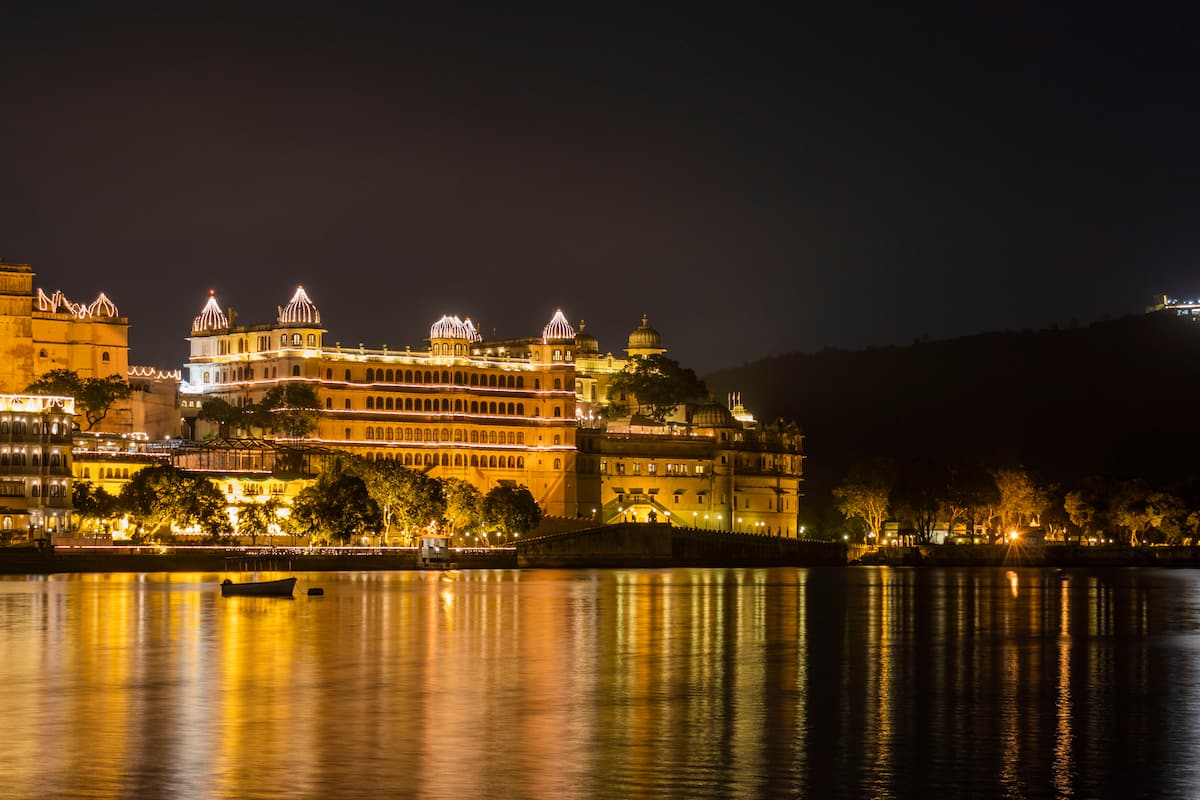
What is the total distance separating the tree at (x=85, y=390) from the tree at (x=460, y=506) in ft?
74.7

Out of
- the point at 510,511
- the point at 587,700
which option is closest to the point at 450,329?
the point at 510,511

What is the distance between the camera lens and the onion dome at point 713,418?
559ft

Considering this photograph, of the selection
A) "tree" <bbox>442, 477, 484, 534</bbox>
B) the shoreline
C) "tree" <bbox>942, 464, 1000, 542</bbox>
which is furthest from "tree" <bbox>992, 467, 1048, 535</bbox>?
"tree" <bbox>442, 477, 484, 534</bbox>

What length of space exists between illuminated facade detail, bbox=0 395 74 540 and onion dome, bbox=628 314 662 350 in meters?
73.4

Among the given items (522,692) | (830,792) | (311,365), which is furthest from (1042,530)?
(830,792)

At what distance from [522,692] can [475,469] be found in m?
104

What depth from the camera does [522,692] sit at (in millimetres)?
47438

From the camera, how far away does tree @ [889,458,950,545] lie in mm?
154875

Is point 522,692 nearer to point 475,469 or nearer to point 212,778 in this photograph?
point 212,778

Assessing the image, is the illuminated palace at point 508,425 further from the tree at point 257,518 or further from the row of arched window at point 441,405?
the tree at point 257,518

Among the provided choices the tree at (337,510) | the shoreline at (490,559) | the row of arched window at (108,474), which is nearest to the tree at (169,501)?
the shoreline at (490,559)

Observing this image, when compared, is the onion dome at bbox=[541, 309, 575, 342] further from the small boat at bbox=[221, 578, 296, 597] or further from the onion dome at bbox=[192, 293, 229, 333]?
the small boat at bbox=[221, 578, 296, 597]

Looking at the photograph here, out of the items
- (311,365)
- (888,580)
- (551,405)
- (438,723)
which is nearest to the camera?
(438,723)

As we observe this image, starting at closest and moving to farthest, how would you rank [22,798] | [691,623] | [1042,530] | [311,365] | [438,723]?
[22,798], [438,723], [691,623], [311,365], [1042,530]
